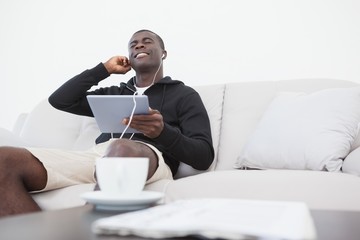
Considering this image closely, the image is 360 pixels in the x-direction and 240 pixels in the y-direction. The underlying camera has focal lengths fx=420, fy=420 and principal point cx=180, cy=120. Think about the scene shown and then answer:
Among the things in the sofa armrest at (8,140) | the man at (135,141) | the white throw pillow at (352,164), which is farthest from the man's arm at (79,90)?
the white throw pillow at (352,164)

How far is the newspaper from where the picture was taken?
449 millimetres

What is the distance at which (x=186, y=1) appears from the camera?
238 cm

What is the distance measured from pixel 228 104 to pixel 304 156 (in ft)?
1.77

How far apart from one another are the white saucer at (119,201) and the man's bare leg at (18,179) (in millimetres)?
600

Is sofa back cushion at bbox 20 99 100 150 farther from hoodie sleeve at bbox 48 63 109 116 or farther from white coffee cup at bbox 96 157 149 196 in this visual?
white coffee cup at bbox 96 157 149 196

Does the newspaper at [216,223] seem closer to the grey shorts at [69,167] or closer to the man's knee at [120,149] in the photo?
the man's knee at [120,149]

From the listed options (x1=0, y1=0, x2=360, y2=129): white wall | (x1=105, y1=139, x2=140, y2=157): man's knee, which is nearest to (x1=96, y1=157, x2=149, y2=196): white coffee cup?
(x1=105, y1=139, x2=140, y2=157): man's knee

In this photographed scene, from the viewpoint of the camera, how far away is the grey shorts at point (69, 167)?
4.60ft

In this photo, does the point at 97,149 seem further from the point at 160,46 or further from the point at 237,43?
the point at 237,43

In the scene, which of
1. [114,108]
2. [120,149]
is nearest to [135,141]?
[114,108]

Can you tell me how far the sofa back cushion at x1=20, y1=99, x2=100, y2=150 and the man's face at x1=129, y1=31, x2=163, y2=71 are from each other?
1.24 feet

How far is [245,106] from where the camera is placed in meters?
1.88

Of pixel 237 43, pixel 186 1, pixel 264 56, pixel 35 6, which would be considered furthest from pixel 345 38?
pixel 35 6

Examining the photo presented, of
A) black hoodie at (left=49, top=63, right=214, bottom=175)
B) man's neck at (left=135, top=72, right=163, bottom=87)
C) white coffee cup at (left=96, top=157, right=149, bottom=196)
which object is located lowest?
black hoodie at (left=49, top=63, right=214, bottom=175)
